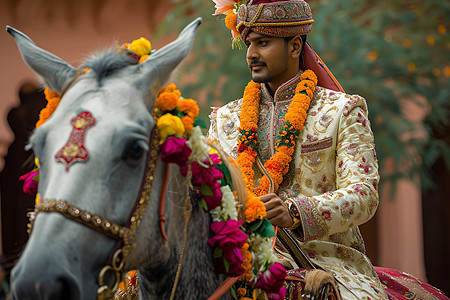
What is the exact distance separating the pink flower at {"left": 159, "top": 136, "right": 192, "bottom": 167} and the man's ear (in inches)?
54.9

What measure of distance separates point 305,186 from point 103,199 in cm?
154

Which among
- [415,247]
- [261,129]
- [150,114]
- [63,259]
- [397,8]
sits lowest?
[415,247]

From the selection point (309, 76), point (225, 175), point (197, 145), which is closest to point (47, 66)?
point (197, 145)

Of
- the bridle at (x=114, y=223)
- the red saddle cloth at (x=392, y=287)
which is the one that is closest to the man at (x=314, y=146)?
the red saddle cloth at (x=392, y=287)

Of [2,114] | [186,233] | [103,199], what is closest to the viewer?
[103,199]

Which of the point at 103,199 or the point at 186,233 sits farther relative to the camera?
the point at 186,233

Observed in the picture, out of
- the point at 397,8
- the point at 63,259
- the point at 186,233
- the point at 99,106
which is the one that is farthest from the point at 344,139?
A: the point at 397,8

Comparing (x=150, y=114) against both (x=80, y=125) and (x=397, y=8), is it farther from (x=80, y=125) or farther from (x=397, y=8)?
(x=397, y=8)

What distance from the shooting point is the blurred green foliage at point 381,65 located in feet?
26.3

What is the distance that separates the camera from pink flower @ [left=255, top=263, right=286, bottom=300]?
8.11ft

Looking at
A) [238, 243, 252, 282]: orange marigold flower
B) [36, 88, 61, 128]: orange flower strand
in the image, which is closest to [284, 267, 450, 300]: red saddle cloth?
[238, 243, 252, 282]: orange marigold flower

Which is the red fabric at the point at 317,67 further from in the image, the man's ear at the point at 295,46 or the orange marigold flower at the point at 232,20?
the orange marigold flower at the point at 232,20

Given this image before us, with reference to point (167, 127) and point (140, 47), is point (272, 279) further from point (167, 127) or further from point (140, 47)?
point (140, 47)

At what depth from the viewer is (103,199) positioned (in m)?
1.83
